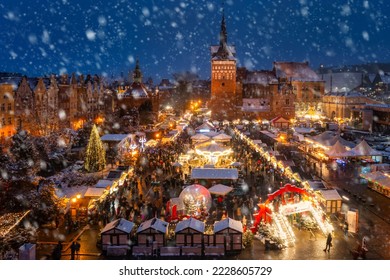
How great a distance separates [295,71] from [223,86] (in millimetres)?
13898

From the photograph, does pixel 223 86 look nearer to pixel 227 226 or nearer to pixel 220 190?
pixel 220 190

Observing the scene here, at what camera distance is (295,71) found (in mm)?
59969

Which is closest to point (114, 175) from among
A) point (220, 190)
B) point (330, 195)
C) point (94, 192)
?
point (94, 192)

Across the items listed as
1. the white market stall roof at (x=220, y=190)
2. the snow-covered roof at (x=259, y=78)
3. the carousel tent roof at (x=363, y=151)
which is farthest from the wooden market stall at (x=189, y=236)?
the snow-covered roof at (x=259, y=78)

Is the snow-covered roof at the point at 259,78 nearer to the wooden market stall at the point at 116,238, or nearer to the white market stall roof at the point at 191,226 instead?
the white market stall roof at the point at 191,226

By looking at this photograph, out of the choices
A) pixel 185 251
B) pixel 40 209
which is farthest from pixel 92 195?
pixel 185 251

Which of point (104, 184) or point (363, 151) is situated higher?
point (363, 151)

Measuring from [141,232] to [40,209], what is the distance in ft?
12.0

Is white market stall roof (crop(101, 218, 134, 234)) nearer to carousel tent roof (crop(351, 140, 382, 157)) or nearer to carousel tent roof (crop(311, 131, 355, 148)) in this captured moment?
carousel tent roof (crop(351, 140, 382, 157))

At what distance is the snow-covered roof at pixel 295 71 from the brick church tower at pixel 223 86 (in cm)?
1002

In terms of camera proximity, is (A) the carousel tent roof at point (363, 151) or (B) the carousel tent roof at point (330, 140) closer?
(A) the carousel tent roof at point (363, 151)

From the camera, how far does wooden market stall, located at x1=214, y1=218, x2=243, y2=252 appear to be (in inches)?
408

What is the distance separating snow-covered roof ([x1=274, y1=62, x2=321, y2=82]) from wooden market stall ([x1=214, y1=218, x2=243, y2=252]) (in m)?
50.5

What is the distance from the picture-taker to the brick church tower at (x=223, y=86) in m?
50.8
